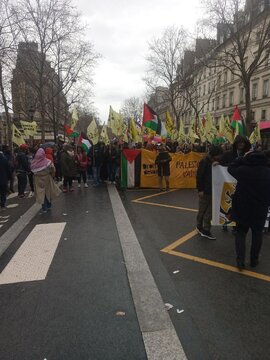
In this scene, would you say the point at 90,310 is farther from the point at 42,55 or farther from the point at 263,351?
the point at 42,55

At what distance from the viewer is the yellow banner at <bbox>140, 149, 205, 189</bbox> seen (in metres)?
12.1

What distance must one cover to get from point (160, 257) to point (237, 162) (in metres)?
1.92

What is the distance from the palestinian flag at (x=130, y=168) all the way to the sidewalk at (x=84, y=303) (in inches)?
226

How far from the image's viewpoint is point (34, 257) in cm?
509

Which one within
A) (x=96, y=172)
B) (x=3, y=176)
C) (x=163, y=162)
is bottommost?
(x=96, y=172)

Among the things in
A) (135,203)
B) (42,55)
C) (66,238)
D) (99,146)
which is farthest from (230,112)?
(66,238)

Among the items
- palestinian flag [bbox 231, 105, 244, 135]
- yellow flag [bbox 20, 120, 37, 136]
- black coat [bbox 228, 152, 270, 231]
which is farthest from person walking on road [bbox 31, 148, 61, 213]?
palestinian flag [bbox 231, 105, 244, 135]

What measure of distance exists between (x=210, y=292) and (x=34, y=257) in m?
2.89

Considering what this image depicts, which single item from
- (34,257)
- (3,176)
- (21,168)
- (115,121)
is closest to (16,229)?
(34,257)

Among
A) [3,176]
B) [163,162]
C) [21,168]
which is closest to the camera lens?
[3,176]

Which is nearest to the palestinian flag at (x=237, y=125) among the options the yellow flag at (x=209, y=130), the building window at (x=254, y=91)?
the yellow flag at (x=209, y=130)

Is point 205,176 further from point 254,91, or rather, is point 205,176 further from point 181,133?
point 254,91

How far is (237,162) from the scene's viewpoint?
14.8 ft

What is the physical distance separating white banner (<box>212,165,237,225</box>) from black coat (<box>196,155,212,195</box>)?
75mm
